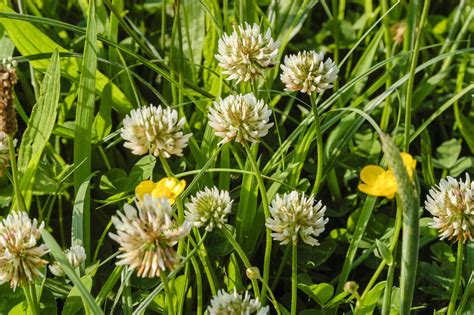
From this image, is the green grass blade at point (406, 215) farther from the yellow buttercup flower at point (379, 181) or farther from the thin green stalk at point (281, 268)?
the thin green stalk at point (281, 268)

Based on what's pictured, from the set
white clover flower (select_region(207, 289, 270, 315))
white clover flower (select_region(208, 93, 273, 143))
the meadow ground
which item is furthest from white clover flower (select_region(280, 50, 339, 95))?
white clover flower (select_region(207, 289, 270, 315))

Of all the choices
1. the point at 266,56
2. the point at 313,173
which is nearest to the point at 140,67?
the point at 313,173

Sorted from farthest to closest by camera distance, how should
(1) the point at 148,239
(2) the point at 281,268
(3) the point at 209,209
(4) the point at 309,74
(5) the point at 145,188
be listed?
1. (2) the point at 281,268
2. (4) the point at 309,74
3. (3) the point at 209,209
4. (5) the point at 145,188
5. (1) the point at 148,239

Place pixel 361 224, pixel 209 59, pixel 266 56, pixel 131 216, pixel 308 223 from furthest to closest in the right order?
pixel 209 59
pixel 361 224
pixel 266 56
pixel 308 223
pixel 131 216

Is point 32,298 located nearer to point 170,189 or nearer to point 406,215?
point 170,189

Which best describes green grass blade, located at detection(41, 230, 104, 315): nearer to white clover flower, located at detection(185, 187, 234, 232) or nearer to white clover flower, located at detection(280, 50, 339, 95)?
white clover flower, located at detection(185, 187, 234, 232)

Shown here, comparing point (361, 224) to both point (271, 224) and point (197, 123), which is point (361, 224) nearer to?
point (271, 224)

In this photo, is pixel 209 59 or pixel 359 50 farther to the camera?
pixel 359 50

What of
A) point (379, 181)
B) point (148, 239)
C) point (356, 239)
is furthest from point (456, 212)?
point (148, 239)
